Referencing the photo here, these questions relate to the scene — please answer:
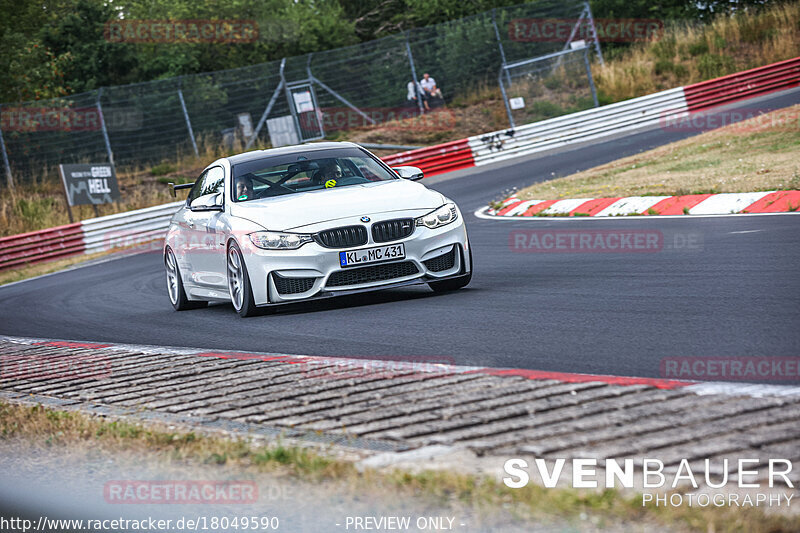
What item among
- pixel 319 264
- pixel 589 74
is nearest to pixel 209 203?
pixel 319 264

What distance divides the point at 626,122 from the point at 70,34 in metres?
22.9

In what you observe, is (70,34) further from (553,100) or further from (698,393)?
(698,393)

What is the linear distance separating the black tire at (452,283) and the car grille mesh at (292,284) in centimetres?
120

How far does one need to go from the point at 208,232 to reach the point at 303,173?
108 cm

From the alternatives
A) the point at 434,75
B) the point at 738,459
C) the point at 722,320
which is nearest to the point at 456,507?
the point at 738,459

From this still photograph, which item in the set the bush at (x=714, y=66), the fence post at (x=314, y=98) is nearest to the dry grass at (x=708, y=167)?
the bush at (x=714, y=66)

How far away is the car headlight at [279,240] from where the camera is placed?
9.27 metres

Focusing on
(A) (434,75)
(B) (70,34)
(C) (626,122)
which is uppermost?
(B) (70,34)

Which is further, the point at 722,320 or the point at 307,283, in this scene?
the point at 307,283

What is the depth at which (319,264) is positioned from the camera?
30.3 ft

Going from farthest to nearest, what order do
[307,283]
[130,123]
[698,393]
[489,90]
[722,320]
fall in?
[489,90] < [130,123] < [307,283] < [722,320] < [698,393]

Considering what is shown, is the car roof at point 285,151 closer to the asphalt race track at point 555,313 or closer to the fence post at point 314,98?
the asphalt race track at point 555,313

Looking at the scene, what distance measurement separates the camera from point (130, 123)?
31266 mm

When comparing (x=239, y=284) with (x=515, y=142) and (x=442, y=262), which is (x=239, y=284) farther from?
(x=515, y=142)
